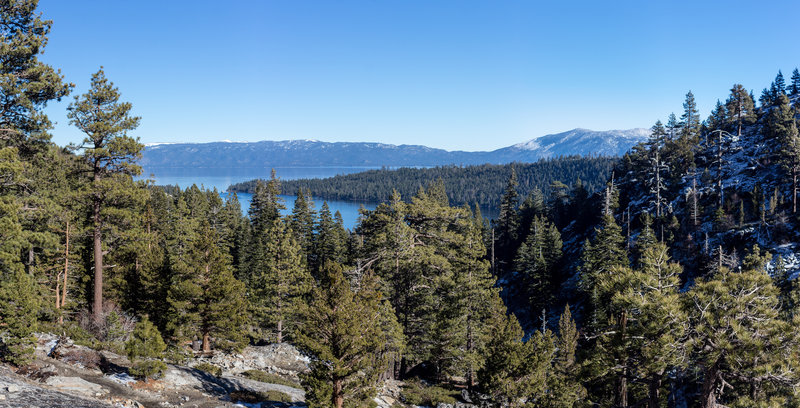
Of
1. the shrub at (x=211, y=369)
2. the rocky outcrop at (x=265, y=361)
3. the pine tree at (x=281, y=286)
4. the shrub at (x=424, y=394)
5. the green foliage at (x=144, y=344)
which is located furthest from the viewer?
the pine tree at (x=281, y=286)

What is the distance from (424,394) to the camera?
2672cm

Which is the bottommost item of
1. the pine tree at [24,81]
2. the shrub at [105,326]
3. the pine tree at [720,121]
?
the shrub at [105,326]

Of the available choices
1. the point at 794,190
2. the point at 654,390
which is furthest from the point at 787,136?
the point at 654,390

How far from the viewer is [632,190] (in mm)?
75062

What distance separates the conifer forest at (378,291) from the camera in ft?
40.0

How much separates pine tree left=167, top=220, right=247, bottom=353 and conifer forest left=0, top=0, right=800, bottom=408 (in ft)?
0.34

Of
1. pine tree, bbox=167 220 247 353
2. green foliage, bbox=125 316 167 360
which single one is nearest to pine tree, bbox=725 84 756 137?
pine tree, bbox=167 220 247 353

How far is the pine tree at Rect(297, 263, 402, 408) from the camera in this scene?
50.9 feet

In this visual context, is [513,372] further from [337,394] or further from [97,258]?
[97,258]

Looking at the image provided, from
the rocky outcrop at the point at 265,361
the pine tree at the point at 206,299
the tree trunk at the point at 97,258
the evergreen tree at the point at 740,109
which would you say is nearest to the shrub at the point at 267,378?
the rocky outcrop at the point at 265,361

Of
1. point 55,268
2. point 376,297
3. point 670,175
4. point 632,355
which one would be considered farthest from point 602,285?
point 670,175

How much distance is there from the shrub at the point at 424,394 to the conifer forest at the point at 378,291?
0.23 m

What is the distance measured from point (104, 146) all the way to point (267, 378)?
609 inches

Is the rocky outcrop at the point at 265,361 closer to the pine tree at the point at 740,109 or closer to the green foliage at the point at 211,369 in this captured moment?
the green foliage at the point at 211,369
